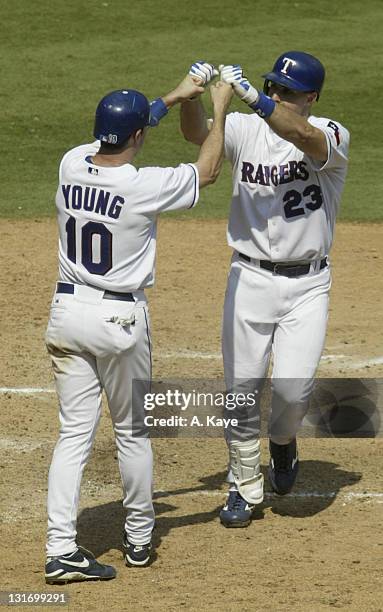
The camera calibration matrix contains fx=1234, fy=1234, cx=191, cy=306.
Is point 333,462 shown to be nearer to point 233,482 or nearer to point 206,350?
point 233,482

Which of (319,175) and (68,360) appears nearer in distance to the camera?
(68,360)

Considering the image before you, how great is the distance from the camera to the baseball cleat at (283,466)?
664 cm

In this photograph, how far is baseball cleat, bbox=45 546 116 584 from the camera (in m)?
5.52

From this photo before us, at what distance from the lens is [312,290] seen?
21.1 ft

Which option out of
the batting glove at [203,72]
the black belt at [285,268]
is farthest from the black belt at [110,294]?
the batting glove at [203,72]

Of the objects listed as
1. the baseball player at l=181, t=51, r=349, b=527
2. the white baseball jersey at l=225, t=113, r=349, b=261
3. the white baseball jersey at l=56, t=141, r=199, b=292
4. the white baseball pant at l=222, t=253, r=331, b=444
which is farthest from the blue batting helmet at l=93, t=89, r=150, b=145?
the white baseball pant at l=222, t=253, r=331, b=444

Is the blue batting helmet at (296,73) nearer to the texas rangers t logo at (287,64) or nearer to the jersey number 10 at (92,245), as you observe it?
the texas rangers t logo at (287,64)

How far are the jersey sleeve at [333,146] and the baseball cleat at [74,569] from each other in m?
2.27

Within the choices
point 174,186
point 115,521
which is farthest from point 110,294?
point 115,521

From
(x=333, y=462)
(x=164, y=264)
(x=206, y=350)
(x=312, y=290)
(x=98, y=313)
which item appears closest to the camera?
(x=98, y=313)

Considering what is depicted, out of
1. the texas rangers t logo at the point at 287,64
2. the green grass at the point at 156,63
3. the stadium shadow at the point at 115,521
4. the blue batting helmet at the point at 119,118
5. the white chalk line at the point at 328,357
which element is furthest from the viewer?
the green grass at the point at 156,63

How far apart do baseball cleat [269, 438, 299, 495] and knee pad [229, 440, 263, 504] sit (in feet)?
0.63

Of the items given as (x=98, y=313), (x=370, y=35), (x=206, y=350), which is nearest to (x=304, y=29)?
(x=370, y=35)

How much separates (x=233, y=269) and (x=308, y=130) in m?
0.89
